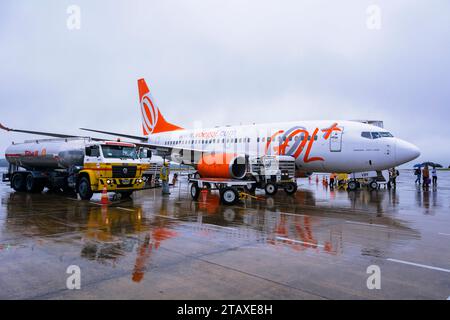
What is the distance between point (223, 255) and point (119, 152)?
1024 centimetres

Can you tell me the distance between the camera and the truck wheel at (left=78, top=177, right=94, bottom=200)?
1404 centimetres

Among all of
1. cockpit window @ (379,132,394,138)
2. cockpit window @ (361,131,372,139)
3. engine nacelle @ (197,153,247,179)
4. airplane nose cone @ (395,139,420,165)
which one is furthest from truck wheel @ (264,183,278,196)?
airplane nose cone @ (395,139,420,165)

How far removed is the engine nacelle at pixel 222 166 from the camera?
1371 centimetres

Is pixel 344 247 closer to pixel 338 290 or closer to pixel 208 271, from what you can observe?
pixel 338 290

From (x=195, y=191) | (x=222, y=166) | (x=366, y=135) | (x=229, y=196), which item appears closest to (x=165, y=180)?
(x=195, y=191)

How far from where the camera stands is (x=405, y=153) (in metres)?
15.3

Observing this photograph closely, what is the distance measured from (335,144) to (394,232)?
911 cm

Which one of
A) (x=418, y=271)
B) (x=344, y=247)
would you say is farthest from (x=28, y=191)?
(x=418, y=271)

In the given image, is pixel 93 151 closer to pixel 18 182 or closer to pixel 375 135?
pixel 18 182

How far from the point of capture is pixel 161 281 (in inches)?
172

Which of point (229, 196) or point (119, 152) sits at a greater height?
point (119, 152)

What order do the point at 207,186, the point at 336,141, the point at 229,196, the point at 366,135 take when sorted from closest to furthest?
the point at 229,196, the point at 207,186, the point at 366,135, the point at 336,141

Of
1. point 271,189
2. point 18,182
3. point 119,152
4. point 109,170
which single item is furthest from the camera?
point 18,182

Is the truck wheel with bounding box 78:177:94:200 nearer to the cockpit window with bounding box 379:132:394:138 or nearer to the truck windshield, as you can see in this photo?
the truck windshield
